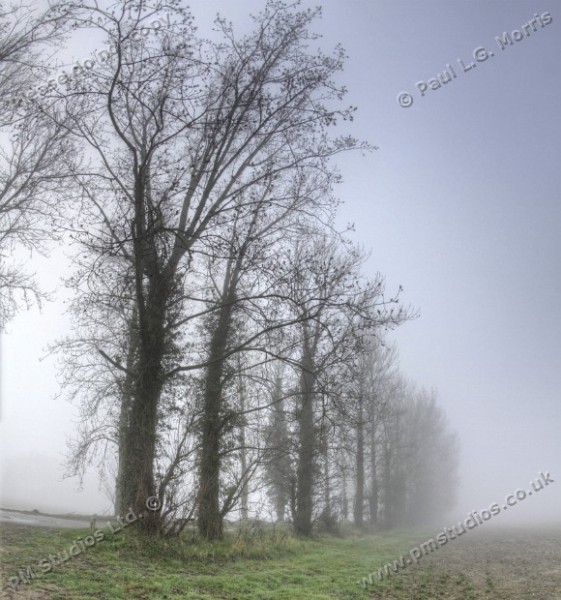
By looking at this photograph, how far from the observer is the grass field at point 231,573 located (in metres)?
8.16

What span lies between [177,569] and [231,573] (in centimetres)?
113

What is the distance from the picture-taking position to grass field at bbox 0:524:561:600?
8.16m

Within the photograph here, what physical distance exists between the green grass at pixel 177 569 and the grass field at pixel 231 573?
0.6 inches

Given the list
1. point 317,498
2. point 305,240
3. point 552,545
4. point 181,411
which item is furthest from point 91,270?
point 552,545

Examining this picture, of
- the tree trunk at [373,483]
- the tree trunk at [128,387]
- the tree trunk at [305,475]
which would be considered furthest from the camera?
the tree trunk at [373,483]

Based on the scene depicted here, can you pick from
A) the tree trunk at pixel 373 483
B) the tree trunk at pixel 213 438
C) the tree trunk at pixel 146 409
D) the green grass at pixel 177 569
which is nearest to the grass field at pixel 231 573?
the green grass at pixel 177 569

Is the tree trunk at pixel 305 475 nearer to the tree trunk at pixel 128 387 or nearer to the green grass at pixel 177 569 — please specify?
the green grass at pixel 177 569

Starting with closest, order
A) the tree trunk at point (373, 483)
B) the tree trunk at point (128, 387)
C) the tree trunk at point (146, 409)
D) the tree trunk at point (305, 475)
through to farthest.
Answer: the tree trunk at point (146, 409) < the tree trunk at point (128, 387) < the tree trunk at point (305, 475) < the tree trunk at point (373, 483)

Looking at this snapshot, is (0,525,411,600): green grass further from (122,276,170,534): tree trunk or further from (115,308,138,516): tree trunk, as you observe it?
(115,308,138,516): tree trunk

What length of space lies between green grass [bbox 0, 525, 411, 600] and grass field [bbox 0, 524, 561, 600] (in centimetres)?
2

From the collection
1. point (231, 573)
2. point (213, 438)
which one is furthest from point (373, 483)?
point (231, 573)

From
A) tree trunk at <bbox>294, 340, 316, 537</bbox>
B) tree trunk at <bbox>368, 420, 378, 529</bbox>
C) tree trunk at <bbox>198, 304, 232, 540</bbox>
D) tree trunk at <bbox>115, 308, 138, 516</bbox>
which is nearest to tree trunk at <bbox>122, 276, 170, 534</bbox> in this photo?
tree trunk at <bbox>115, 308, 138, 516</bbox>

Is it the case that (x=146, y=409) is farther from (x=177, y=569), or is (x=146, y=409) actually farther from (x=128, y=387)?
(x=177, y=569)

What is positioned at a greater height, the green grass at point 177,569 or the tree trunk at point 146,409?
the tree trunk at point 146,409
